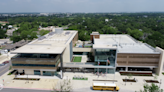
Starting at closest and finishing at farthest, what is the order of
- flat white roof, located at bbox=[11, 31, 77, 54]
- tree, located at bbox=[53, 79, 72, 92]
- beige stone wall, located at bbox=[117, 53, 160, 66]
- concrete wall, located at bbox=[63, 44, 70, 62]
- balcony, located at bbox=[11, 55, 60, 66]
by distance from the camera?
tree, located at bbox=[53, 79, 72, 92], flat white roof, located at bbox=[11, 31, 77, 54], balcony, located at bbox=[11, 55, 60, 66], beige stone wall, located at bbox=[117, 53, 160, 66], concrete wall, located at bbox=[63, 44, 70, 62]

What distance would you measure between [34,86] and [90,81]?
17.3m

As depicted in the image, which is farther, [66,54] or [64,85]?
[66,54]

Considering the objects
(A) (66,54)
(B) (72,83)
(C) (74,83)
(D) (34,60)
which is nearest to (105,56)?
(C) (74,83)

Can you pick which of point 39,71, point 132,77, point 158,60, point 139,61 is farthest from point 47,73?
point 158,60

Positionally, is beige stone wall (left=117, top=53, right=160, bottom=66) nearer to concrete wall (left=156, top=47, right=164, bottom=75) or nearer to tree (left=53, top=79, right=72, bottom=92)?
concrete wall (left=156, top=47, right=164, bottom=75)

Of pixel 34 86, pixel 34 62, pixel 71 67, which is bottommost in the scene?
pixel 34 86

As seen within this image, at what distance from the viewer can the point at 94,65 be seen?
149 ft

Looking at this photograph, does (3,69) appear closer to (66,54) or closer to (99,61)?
(66,54)

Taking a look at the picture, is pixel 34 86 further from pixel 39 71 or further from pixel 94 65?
pixel 94 65

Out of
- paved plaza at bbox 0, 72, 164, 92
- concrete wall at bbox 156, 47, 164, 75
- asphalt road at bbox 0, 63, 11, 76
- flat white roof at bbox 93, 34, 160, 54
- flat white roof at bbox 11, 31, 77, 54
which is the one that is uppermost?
flat white roof at bbox 11, 31, 77, 54

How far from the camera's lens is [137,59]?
148 ft

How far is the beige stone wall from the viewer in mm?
44375

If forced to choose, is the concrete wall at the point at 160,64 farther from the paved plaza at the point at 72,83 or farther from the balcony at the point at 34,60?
the balcony at the point at 34,60

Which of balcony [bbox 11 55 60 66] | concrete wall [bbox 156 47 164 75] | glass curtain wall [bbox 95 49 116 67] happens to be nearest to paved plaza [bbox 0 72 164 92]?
concrete wall [bbox 156 47 164 75]
